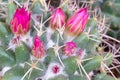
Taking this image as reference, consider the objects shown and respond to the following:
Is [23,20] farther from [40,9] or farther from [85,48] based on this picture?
[85,48]

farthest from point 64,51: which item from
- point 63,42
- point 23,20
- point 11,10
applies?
point 11,10

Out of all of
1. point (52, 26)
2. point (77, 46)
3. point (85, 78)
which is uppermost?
point (52, 26)

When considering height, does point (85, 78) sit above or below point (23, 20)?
below

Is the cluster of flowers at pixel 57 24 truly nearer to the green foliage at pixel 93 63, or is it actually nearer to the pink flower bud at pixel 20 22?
the pink flower bud at pixel 20 22

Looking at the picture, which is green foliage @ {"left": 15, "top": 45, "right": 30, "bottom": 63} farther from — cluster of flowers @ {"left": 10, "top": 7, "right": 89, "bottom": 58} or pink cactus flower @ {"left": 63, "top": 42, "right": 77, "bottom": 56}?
pink cactus flower @ {"left": 63, "top": 42, "right": 77, "bottom": 56}

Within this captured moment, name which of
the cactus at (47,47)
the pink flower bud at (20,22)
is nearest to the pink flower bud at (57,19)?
the cactus at (47,47)

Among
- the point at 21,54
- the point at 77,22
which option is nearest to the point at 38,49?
the point at 21,54

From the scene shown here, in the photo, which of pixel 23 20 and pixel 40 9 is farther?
pixel 40 9

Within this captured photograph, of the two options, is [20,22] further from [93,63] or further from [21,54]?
[93,63]
